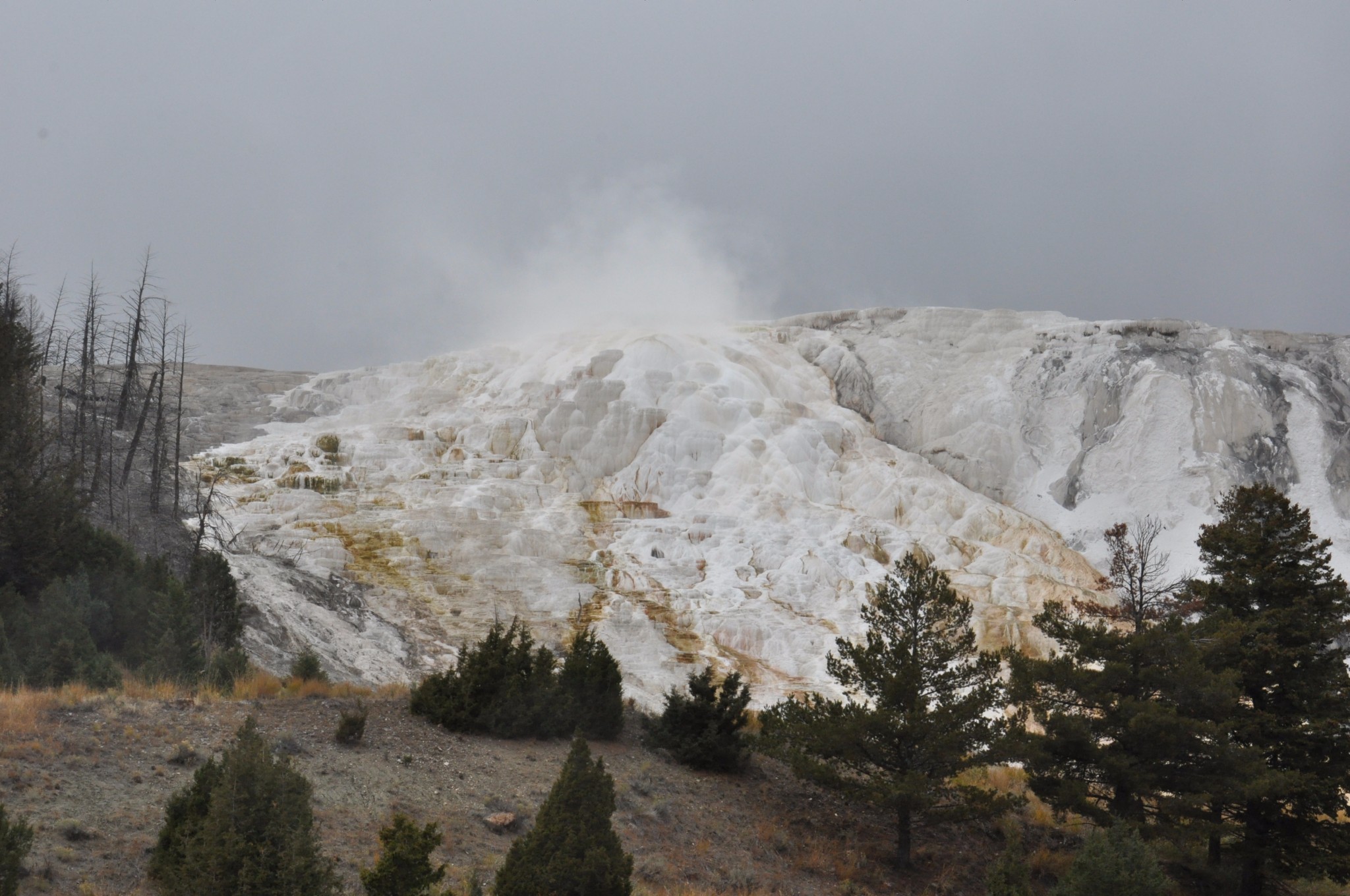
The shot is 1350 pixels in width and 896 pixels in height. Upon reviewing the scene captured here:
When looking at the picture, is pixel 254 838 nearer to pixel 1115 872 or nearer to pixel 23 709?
pixel 23 709

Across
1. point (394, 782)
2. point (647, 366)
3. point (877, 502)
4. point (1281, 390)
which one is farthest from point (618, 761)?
point (1281, 390)

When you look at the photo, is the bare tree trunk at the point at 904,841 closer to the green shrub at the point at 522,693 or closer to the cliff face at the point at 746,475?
the green shrub at the point at 522,693

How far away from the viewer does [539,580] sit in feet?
116

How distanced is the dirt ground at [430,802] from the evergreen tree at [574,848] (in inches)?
66.1

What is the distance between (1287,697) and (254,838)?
53.7ft

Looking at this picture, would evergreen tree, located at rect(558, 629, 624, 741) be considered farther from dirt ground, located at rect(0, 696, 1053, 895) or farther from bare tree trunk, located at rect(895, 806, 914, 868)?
bare tree trunk, located at rect(895, 806, 914, 868)

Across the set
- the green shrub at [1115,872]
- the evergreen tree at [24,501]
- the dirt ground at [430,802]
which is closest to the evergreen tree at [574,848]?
the dirt ground at [430,802]

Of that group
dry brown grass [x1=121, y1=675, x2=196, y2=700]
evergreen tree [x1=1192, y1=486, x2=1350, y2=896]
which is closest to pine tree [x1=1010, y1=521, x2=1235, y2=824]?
evergreen tree [x1=1192, y1=486, x2=1350, y2=896]

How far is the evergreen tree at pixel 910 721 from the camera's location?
44.2ft

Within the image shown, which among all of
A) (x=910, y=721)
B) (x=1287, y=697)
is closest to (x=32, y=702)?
(x=910, y=721)

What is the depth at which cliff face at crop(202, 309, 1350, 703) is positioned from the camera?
3247cm

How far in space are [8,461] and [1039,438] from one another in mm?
46144

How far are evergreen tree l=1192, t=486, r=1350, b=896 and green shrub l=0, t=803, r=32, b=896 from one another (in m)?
15.9

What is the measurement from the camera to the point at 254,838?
6887 mm
